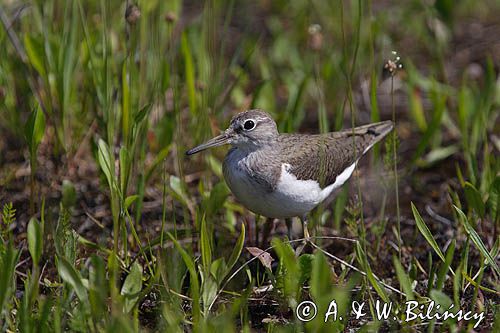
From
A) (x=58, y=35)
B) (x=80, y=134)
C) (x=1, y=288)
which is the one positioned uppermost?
(x=58, y=35)

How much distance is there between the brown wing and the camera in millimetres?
4426

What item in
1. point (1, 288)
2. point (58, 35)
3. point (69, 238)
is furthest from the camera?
point (58, 35)

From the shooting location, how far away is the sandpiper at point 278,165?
4.28 meters

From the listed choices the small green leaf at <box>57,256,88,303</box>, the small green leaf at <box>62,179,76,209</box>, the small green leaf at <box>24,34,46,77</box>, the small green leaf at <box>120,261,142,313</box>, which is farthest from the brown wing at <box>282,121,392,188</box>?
the small green leaf at <box>24,34,46,77</box>

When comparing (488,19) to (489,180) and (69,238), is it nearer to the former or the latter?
(489,180)

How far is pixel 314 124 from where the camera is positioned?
6.15 metres

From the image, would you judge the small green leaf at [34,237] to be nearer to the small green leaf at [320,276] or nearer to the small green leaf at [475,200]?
the small green leaf at [320,276]

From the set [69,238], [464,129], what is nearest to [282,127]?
[464,129]

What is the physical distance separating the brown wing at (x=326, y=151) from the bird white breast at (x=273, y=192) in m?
0.07

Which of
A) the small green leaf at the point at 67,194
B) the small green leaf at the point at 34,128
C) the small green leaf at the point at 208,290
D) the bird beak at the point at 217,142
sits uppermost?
the small green leaf at the point at 34,128

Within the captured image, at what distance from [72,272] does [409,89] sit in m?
3.15

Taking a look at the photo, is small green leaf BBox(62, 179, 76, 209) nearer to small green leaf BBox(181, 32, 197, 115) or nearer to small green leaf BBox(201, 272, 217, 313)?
small green leaf BBox(181, 32, 197, 115)

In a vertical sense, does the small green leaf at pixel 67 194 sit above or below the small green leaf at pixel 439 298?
above

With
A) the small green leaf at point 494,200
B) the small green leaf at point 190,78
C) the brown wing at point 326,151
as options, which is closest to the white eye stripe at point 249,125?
the brown wing at point 326,151
